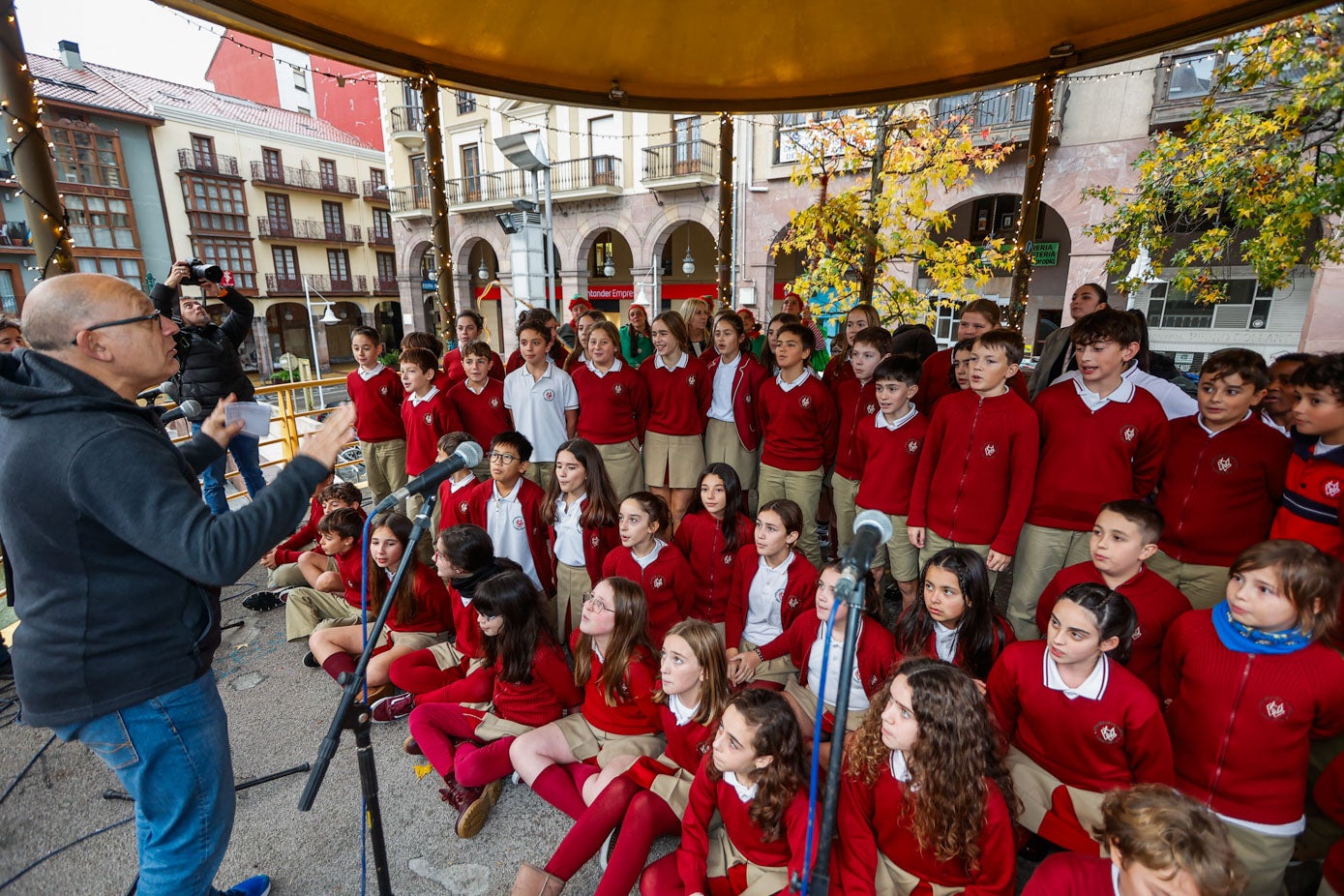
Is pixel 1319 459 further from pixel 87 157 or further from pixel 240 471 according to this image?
pixel 87 157

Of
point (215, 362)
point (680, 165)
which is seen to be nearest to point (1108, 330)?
point (215, 362)

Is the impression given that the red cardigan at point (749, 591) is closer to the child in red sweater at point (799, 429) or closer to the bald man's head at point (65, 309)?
the child in red sweater at point (799, 429)

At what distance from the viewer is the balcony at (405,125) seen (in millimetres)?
21359

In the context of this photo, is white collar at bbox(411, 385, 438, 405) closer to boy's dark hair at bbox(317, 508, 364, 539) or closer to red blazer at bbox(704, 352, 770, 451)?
boy's dark hair at bbox(317, 508, 364, 539)

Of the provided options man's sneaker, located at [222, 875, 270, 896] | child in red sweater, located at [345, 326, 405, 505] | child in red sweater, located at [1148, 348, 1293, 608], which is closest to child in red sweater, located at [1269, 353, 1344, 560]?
child in red sweater, located at [1148, 348, 1293, 608]

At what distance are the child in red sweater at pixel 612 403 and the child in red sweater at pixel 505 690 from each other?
1828mm

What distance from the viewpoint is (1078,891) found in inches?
67.7

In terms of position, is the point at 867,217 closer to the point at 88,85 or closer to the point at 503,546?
the point at 503,546

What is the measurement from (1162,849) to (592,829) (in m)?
1.71

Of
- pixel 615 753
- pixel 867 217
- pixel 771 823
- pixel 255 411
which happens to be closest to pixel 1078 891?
pixel 771 823

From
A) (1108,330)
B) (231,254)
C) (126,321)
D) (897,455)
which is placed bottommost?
(897,455)

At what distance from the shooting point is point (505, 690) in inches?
118

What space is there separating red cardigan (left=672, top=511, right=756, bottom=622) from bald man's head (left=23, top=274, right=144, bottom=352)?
2.82 m

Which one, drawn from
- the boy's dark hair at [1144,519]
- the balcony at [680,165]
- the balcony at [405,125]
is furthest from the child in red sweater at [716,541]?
the balcony at [405,125]
